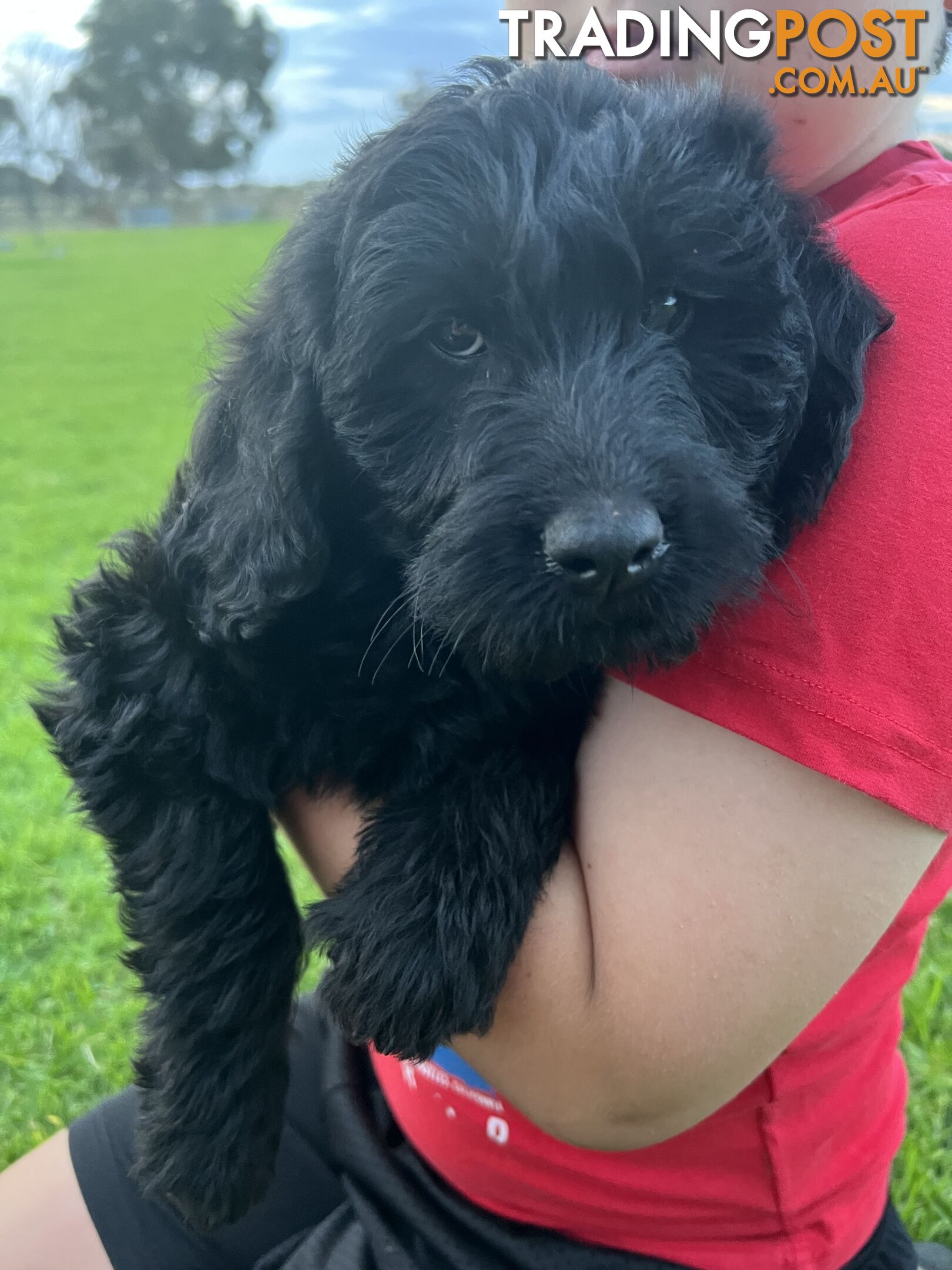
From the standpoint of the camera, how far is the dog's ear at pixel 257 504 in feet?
3.92

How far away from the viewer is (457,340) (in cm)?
118

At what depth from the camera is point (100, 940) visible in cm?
329

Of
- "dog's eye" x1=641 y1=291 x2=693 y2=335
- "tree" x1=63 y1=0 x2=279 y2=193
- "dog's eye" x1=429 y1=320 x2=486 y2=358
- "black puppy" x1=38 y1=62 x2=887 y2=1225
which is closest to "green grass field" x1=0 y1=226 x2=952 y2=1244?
"black puppy" x1=38 y1=62 x2=887 y2=1225

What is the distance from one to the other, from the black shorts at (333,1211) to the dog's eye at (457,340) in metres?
1.10

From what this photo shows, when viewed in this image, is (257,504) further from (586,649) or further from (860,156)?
(860,156)

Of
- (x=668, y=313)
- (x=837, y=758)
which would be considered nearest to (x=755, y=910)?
(x=837, y=758)

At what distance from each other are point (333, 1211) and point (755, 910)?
0.97 metres

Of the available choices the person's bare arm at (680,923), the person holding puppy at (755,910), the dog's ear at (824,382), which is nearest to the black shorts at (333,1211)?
the person holding puppy at (755,910)

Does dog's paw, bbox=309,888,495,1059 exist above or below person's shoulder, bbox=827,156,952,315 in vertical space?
below

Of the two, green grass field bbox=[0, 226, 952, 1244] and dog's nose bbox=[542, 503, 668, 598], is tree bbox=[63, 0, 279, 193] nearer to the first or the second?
green grass field bbox=[0, 226, 952, 1244]

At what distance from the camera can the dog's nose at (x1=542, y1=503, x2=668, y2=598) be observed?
965 millimetres

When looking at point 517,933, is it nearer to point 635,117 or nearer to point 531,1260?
point 531,1260

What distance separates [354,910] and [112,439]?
33.5 ft

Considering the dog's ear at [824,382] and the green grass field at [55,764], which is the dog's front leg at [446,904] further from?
the green grass field at [55,764]
